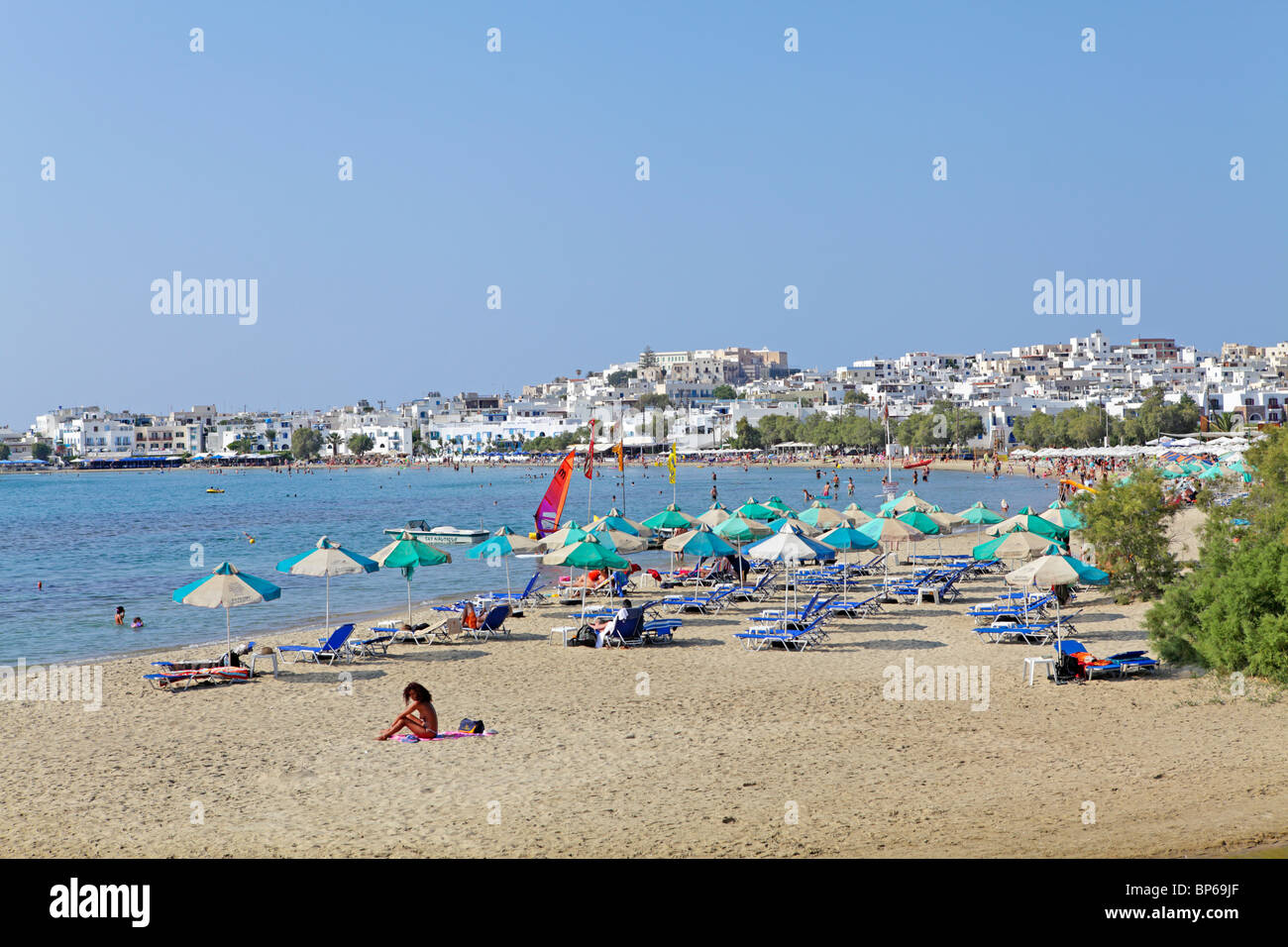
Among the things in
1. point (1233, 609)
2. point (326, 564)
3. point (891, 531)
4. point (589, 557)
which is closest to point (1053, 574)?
point (1233, 609)

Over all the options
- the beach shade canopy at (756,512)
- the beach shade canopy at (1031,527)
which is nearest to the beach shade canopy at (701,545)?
the beach shade canopy at (756,512)

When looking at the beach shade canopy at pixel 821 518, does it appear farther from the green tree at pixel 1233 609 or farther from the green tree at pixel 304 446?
the green tree at pixel 304 446

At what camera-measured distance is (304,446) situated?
183 m

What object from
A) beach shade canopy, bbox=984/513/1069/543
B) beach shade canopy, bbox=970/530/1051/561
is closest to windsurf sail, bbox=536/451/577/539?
beach shade canopy, bbox=984/513/1069/543

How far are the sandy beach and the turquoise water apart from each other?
6.74 m

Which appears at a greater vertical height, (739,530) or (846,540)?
(739,530)

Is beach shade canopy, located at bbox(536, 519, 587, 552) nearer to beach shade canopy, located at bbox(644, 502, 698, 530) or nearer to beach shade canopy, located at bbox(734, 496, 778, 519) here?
beach shade canopy, located at bbox(644, 502, 698, 530)

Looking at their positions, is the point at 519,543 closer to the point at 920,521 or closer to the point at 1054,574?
the point at 920,521

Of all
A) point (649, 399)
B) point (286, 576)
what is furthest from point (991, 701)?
point (649, 399)

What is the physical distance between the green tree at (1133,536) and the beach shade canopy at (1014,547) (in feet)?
3.14

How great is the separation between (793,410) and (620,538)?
424 ft

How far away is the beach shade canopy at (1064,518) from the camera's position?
21448 millimetres
